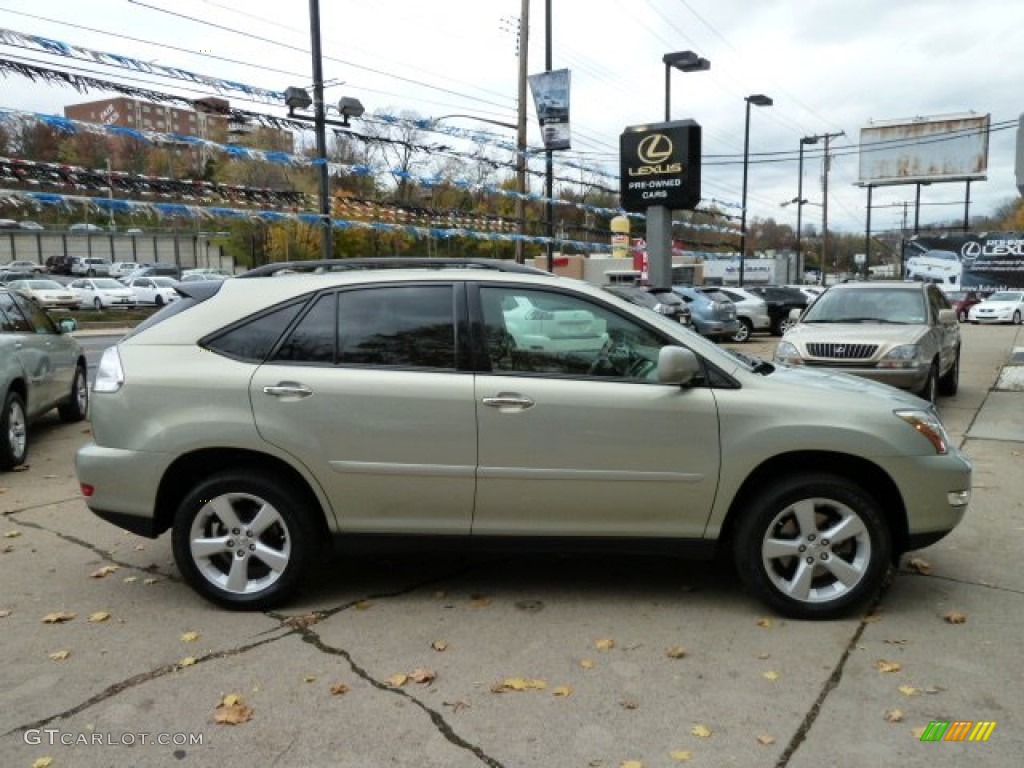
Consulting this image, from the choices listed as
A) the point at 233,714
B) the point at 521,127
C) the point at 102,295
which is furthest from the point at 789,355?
the point at 102,295

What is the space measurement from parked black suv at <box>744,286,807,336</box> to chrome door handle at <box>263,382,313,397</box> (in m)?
23.7

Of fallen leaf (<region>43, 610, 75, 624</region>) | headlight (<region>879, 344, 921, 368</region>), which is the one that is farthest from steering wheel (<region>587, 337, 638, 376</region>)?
headlight (<region>879, 344, 921, 368</region>)

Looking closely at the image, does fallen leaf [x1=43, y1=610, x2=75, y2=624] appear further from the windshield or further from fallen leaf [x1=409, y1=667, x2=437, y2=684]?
the windshield

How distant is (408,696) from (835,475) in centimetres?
222

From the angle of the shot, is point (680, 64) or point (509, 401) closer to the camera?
point (509, 401)

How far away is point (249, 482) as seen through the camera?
13.0 feet

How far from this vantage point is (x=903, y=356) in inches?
348

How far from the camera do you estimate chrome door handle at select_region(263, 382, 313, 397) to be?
3912 mm

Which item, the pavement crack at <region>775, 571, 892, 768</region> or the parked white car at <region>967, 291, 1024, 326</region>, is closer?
the pavement crack at <region>775, 571, 892, 768</region>

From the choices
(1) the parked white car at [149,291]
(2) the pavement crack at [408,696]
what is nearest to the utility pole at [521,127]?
(2) the pavement crack at [408,696]

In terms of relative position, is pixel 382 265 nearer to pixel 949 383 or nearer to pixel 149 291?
pixel 949 383

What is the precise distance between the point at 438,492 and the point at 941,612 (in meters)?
2.56

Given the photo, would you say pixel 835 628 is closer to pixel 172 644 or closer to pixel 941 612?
pixel 941 612

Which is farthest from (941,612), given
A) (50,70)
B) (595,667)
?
(50,70)
